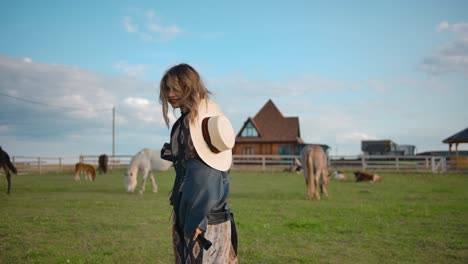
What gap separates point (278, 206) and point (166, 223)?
3.85 meters

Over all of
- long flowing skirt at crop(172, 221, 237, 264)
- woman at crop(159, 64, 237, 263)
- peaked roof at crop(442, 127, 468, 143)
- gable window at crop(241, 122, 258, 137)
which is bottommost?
long flowing skirt at crop(172, 221, 237, 264)

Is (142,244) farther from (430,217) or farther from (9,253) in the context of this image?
(430,217)

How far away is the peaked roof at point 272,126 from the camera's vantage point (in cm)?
4444

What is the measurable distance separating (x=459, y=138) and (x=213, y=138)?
38.5 meters

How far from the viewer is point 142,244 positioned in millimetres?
6355

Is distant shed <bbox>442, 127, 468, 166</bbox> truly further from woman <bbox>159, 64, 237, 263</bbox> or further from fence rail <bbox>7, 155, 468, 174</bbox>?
woman <bbox>159, 64, 237, 263</bbox>

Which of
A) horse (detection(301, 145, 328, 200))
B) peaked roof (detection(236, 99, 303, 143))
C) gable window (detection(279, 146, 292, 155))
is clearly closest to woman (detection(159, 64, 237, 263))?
horse (detection(301, 145, 328, 200))

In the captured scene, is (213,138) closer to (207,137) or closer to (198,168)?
(207,137)

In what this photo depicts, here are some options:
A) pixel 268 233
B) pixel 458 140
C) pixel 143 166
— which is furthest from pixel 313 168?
pixel 458 140

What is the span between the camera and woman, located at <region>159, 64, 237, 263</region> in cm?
264

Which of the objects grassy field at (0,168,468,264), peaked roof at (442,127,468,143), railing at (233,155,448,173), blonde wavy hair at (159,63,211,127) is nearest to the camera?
blonde wavy hair at (159,63,211,127)

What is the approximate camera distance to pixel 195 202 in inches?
103

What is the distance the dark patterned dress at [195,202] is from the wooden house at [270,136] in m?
41.4

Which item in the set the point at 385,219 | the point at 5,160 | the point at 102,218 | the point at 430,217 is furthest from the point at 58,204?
the point at 430,217
